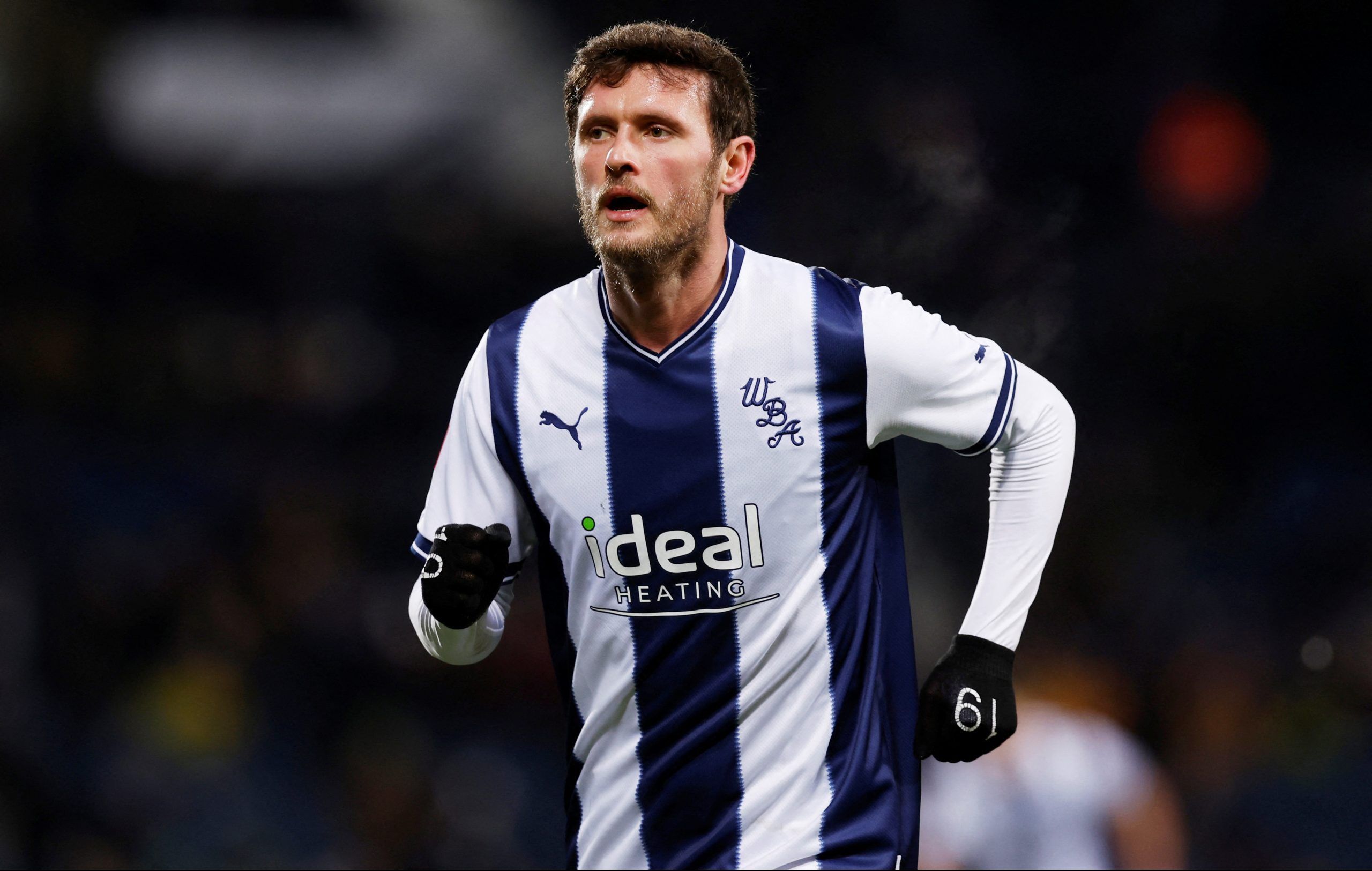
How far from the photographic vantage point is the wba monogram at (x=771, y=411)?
1.91m

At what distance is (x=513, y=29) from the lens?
13.0ft

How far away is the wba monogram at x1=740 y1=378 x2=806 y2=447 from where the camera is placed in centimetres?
191

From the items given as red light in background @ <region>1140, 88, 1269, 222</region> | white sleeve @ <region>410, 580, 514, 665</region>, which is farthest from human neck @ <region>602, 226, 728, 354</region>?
red light in background @ <region>1140, 88, 1269, 222</region>

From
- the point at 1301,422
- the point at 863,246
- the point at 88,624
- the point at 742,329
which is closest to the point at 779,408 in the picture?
the point at 742,329

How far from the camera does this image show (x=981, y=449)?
1978mm

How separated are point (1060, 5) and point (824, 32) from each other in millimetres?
722

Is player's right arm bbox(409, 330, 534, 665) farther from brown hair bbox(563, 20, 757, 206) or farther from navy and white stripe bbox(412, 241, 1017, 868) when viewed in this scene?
brown hair bbox(563, 20, 757, 206)

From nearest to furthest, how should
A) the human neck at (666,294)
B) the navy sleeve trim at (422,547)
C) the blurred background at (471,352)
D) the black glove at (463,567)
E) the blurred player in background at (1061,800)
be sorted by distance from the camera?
1. the black glove at (463,567)
2. the human neck at (666,294)
3. the navy sleeve trim at (422,547)
4. the blurred player in background at (1061,800)
5. the blurred background at (471,352)

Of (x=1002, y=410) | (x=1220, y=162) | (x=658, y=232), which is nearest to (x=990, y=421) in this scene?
(x=1002, y=410)

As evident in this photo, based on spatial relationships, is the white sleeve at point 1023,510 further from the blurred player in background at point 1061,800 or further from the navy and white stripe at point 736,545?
the blurred player in background at point 1061,800

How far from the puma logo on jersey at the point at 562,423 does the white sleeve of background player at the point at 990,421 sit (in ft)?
1.48

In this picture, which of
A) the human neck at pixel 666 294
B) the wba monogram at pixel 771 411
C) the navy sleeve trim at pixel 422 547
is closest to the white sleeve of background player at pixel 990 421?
the wba monogram at pixel 771 411

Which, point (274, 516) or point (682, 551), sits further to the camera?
point (274, 516)

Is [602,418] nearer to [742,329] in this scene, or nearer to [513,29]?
[742,329]
